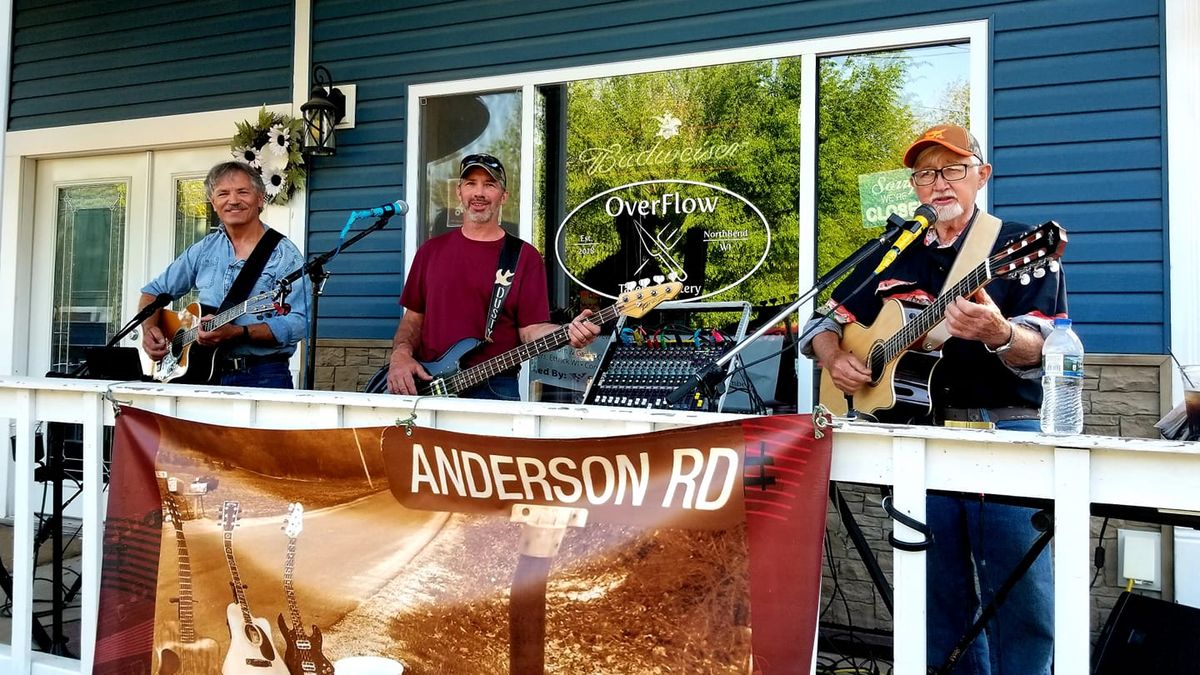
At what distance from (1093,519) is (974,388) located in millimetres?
1315

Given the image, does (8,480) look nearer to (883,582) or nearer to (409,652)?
(409,652)

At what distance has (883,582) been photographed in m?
1.88

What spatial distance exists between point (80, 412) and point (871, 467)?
2.22m

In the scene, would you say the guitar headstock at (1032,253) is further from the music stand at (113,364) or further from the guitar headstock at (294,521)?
the music stand at (113,364)

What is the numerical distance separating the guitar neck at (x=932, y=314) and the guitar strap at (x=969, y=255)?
0.03 m

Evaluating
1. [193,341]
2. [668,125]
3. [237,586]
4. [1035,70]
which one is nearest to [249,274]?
[193,341]

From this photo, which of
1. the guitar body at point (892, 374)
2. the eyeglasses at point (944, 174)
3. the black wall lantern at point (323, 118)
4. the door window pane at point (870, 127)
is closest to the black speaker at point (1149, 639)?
the guitar body at point (892, 374)

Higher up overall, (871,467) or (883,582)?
(871,467)

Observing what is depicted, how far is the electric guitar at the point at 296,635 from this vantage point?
2.11 m

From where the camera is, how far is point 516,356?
3391mm

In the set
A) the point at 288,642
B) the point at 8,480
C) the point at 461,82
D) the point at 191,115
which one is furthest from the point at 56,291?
the point at 288,642

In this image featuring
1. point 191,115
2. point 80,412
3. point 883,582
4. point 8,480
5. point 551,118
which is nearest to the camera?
point 883,582

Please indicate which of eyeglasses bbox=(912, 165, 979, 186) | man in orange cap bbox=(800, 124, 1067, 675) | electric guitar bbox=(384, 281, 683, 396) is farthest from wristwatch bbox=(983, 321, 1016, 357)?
electric guitar bbox=(384, 281, 683, 396)

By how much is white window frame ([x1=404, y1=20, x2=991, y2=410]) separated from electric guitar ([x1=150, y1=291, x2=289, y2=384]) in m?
1.21
